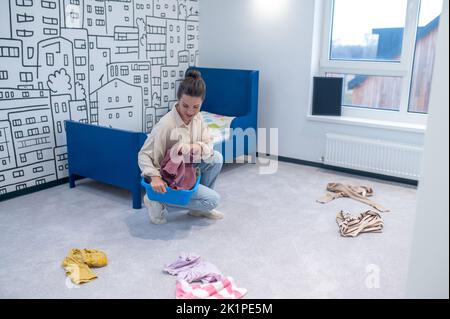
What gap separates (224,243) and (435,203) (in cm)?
154

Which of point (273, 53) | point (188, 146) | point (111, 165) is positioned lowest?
point (111, 165)

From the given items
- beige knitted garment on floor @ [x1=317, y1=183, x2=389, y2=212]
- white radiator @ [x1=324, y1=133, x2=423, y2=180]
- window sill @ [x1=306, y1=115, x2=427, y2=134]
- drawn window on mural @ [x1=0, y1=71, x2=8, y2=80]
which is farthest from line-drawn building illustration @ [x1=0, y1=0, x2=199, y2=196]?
beige knitted garment on floor @ [x1=317, y1=183, x2=389, y2=212]

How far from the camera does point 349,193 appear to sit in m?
3.31

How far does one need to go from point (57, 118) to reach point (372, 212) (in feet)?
8.04

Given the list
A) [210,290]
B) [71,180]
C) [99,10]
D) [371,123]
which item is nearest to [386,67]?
[371,123]

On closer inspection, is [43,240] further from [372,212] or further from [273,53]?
[273,53]

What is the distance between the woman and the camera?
247 cm

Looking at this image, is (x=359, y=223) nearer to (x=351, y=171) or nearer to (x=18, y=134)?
(x=351, y=171)

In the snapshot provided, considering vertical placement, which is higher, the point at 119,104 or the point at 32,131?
the point at 119,104

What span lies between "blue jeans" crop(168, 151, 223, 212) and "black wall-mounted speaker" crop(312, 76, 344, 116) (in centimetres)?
156

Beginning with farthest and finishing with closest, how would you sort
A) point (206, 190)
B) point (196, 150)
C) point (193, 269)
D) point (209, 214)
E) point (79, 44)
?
point (79, 44), point (209, 214), point (206, 190), point (196, 150), point (193, 269)

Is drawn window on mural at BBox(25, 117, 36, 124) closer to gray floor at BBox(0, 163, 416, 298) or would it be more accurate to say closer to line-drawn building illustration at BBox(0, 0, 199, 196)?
line-drawn building illustration at BBox(0, 0, 199, 196)
